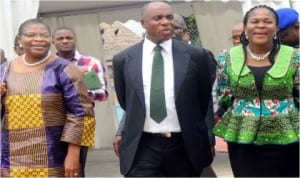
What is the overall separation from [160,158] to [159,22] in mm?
961

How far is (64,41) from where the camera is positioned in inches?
257

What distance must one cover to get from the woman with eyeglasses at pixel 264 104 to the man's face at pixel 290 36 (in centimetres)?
38

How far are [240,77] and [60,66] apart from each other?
50.4 inches

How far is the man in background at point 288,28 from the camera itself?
15.6ft

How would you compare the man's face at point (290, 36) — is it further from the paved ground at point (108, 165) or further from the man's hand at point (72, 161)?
the paved ground at point (108, 165)

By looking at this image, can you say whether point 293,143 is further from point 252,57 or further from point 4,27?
point 4,27

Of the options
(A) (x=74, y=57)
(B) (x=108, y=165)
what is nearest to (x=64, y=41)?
(A) (x=74, y=57)

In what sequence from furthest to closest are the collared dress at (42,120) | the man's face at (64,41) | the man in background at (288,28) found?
the man's face at (64,41), the man in background at (288,28), the collared dress at (42,120)

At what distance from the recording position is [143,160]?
455 centimetres

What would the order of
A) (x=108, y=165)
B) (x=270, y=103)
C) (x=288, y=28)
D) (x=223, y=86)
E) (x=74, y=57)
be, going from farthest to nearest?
(x=108, y=165) < (x=74, y=57) < (x=288, y=28) < (x=223, y=86) < (x=270, y=103)

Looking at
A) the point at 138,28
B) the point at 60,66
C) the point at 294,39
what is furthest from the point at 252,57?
the point at 138,28

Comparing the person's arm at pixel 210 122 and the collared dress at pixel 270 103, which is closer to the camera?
the collared dress at pixel 270 103

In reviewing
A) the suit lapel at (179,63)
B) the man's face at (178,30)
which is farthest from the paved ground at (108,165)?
the suit lapel at (179,63)

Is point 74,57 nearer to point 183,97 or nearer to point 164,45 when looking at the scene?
point 164,45
